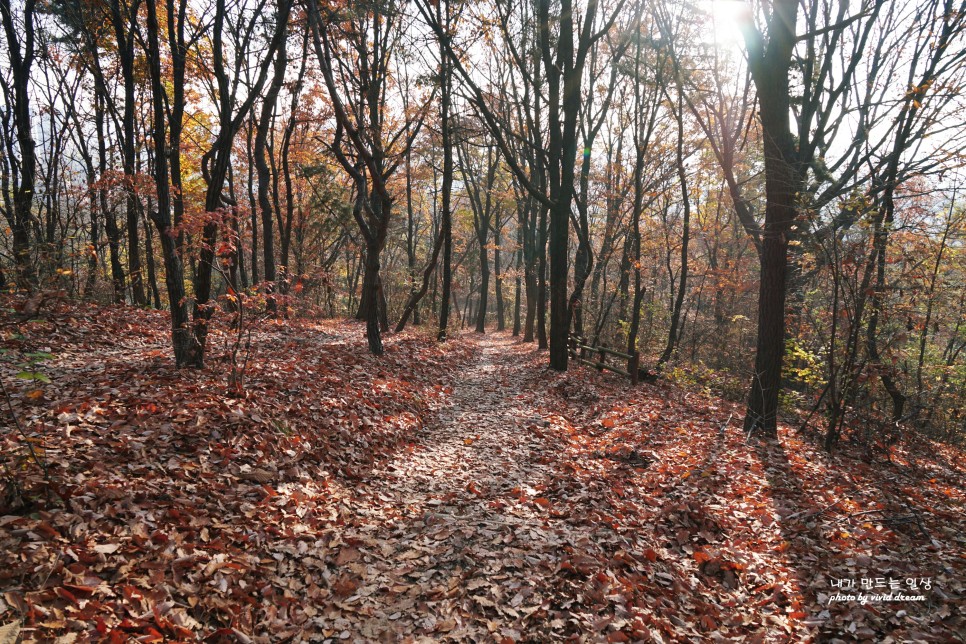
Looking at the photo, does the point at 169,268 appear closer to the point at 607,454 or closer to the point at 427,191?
the point at 607,454

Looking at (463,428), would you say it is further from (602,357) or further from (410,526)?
(602,357)

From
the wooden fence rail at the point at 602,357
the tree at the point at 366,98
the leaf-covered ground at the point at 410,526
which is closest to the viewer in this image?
the leaf-covered ground at the point at 410,526

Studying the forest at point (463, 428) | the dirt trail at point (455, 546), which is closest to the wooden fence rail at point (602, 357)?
the forest at point (463, 428)

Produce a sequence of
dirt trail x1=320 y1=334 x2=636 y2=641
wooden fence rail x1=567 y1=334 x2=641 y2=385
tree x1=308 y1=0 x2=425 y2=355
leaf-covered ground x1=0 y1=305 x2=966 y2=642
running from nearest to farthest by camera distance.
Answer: leaf-covered ground x1=0 y1=305 x2=966 y2=642 < dirt trail x1=320 y1=334 x2=636 y2=641 < tree x1=308 y1=0 x2=425 y2=355 < wooden fence rail x1=567 y1=334 x2=641 y2=385

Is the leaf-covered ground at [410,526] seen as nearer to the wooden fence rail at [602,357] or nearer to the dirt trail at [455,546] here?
the dirt trail at [455,546]

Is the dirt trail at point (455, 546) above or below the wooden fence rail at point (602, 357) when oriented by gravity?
below

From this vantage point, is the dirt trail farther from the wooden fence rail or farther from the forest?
the wooden fence rail

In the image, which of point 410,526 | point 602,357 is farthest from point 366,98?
point 410,526

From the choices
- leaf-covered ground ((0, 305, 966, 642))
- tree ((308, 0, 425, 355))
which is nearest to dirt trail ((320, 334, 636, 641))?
→ leaf-covered ground ((0, 305, 966, 642))

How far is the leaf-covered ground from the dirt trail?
0.02m

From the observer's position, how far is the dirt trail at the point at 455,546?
3.29 metres

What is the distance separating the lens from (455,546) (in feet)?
13.7

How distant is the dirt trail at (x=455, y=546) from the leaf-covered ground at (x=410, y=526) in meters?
0.02

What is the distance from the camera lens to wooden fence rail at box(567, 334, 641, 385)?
12414mm
